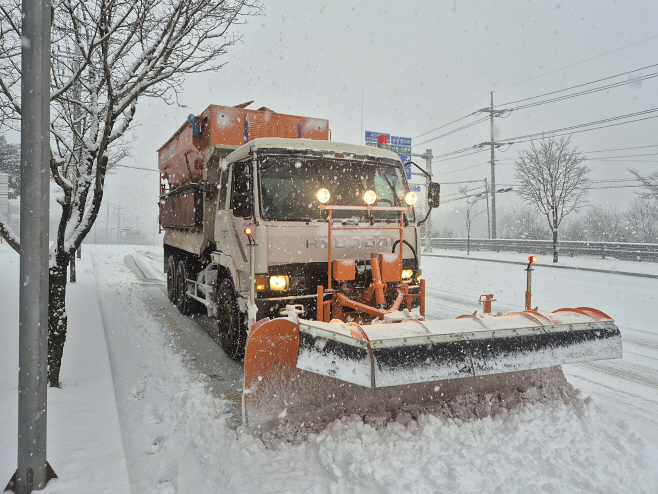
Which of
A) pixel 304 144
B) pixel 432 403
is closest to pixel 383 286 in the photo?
pixel 432 403

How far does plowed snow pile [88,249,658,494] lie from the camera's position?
2.71 metres

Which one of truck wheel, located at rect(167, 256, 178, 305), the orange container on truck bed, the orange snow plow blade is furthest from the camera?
truck wheel, located at rect(167, 256, 178, 305)

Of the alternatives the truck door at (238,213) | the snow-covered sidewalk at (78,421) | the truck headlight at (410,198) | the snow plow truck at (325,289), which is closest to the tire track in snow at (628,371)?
the snow plow truck at (325,289)

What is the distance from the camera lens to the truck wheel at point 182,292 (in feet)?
26.8

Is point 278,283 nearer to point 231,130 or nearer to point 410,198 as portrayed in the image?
point 410,198

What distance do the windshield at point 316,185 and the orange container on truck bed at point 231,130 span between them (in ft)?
5.64

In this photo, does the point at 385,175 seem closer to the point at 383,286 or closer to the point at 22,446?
the point at 383,286

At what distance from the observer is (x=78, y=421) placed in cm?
328

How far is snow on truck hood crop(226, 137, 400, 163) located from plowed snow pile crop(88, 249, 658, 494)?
277 centimetres

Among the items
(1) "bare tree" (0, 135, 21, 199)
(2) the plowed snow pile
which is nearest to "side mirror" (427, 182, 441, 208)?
(2) the plowed snow pile

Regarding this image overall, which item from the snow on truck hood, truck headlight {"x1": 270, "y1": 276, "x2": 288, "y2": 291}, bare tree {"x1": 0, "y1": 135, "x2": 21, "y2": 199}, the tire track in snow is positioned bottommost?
the tire track in snow

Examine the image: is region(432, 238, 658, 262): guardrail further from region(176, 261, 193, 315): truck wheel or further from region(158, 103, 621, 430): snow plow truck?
region(176, 261, 193, 315): truck wheel

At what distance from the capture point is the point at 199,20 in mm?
4855

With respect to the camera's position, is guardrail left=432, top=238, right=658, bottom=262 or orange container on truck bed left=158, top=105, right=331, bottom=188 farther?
guardrail left=432, top=238, right=658, bottom=262
